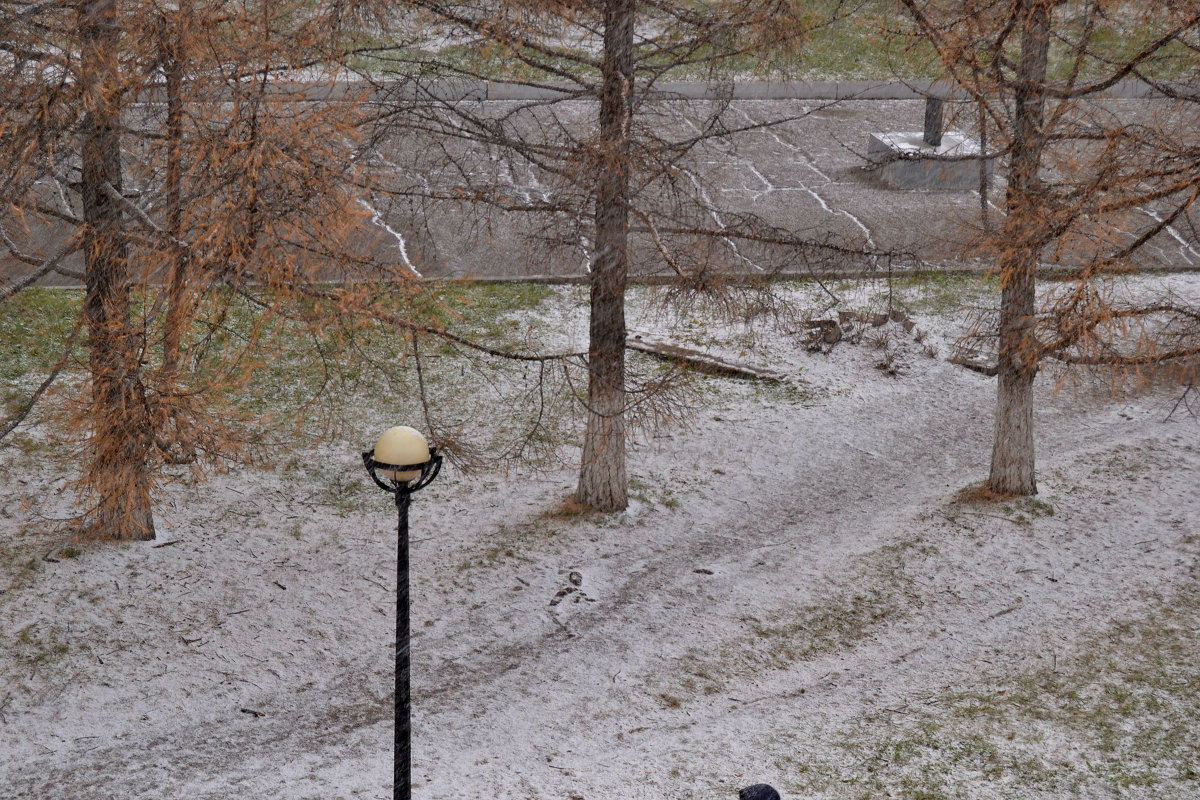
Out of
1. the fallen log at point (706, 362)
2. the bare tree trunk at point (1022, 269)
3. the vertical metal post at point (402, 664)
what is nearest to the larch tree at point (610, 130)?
the bare tree trunk at point (1022, 269)

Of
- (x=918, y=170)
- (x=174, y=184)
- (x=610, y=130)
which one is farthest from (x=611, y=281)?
(x=918, y=170)

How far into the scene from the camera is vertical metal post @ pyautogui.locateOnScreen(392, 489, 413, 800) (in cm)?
569

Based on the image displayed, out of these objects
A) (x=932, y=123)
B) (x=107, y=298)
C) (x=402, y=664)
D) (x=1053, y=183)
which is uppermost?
(x=932, y=123)

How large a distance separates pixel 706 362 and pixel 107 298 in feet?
24.7

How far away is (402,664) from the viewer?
5863 millimetres

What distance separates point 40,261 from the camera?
27.7 ft

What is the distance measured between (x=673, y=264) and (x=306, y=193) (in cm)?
330

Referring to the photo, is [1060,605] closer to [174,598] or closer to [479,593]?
[479,593]

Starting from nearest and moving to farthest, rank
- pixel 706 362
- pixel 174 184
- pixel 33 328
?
pixel 174 184, pixel 33 328, pixel 706 362

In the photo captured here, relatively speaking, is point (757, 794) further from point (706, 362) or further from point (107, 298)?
point (706, 362)

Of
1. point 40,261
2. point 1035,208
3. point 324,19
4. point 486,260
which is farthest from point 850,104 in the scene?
point 40,261

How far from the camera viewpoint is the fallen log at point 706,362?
45.5 ft

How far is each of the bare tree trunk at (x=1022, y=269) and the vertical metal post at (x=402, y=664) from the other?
5.43m

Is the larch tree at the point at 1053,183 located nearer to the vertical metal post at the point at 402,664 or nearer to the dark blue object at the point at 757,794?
the dark blue object at the point at 757,794
